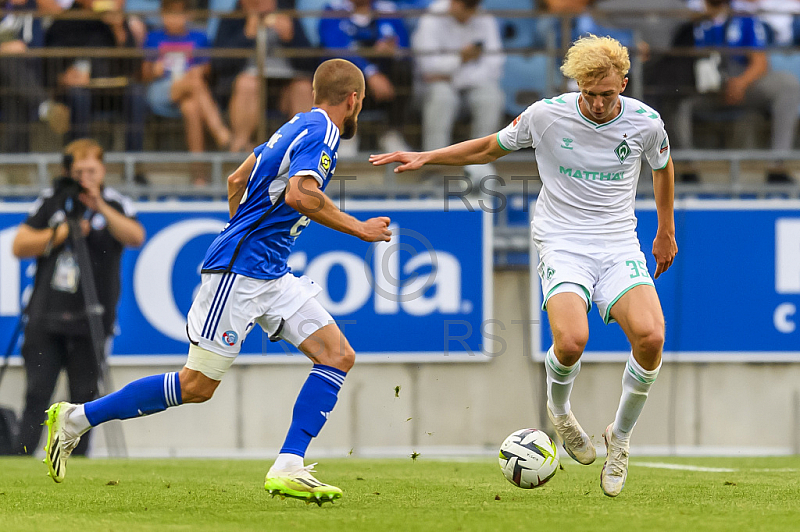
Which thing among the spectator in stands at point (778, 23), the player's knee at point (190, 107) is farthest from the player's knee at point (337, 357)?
the spectator in stands at point (778, 23)

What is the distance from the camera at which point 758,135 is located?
11086 mm

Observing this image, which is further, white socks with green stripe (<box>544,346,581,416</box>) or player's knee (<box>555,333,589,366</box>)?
white socks with green stripe (<box>544,346,581,416</box>)

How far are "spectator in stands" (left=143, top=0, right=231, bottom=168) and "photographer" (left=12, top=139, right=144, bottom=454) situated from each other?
1097mm

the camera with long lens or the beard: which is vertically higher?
the beard

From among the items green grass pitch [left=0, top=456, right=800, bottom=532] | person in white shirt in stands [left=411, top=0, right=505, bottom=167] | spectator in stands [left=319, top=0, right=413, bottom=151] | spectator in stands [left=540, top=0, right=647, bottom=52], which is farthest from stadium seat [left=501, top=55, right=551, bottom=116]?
green grass pitch [left=0, top=456, right=800, bottom=532]

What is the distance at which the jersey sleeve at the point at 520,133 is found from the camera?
614cm

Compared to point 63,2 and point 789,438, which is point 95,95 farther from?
point 789,438

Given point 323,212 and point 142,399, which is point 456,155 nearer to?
point 323,212

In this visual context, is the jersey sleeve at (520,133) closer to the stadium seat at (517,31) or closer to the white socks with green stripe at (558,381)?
→ the white socks with green stripe at (558,381)

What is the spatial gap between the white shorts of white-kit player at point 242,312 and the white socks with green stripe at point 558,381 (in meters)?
1.28

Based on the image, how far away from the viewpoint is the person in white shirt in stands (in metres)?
10.7

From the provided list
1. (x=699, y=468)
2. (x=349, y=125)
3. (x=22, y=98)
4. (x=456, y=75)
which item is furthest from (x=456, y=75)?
(x=349, y=125)

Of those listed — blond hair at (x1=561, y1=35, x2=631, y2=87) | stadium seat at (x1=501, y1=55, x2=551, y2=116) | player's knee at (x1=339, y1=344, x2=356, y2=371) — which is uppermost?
stadium seat at (x1=501, y1=55, x2=551, y2=116)

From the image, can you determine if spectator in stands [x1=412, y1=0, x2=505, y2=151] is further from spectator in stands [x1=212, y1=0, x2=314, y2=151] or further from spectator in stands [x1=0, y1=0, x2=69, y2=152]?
spectator in stands [x1=0, y1=0, x2=69, y2=152]
